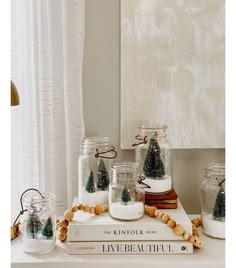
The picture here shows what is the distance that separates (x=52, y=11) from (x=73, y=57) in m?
0.18

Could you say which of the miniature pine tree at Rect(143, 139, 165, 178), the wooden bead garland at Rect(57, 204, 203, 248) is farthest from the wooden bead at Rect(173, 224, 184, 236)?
the miniature pine tree at Rect(143, 139, 165, 178)

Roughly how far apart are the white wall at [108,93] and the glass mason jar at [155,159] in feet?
0.56

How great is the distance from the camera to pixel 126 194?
1.19m

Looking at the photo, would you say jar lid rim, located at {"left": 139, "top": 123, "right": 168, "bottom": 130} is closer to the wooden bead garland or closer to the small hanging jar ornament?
the wooden bead garland

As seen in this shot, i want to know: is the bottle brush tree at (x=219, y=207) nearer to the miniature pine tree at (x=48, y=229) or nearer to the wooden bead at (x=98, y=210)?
the wooden bead at (x=98, y=210)

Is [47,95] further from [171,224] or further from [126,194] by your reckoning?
[171,224]

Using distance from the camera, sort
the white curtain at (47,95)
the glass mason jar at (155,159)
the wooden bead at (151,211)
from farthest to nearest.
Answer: the white curtain at (47,95), the glass mason jar at (155,159), the wooden bead at (151,211)

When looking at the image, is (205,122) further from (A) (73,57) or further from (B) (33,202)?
(B) (33,202)

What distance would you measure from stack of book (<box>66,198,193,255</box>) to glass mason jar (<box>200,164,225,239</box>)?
14 cm

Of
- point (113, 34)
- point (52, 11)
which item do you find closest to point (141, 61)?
point (113, 34)

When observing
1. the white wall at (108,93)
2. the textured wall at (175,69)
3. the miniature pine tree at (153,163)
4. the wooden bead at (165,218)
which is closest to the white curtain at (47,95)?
the white wall at (108,93)

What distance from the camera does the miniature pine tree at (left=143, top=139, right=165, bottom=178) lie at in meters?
1.32

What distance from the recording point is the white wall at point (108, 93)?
1504mm

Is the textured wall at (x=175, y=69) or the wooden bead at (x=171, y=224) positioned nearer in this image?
the wooden bead at (x=171, y=224)
